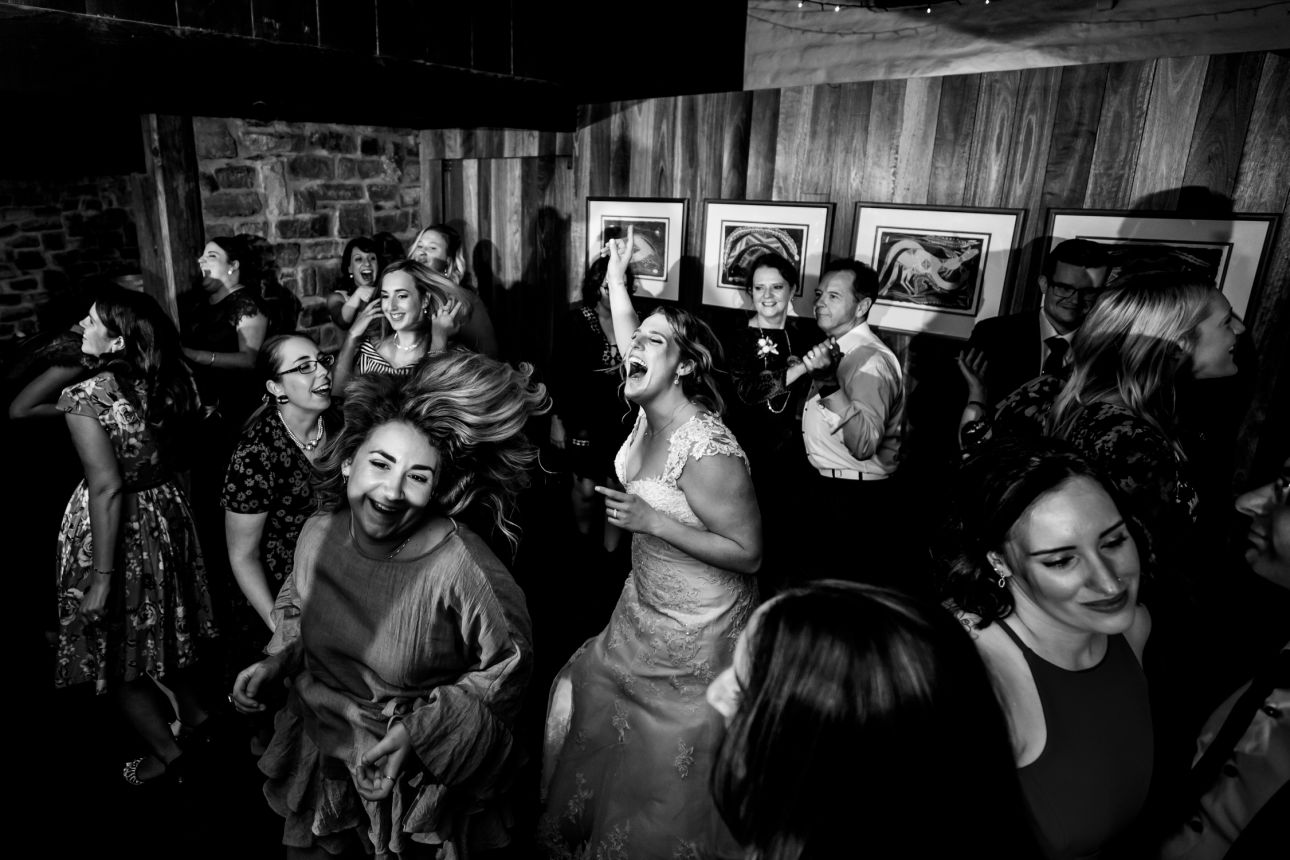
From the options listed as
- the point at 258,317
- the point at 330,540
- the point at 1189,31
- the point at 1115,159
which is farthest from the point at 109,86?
the point at 1189,31

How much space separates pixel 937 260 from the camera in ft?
12.3

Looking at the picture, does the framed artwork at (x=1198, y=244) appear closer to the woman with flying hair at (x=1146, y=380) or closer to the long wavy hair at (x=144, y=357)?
the woman with flying hair at (x=1146, y=380)

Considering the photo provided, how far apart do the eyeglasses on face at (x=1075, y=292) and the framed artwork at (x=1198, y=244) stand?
0.28ft

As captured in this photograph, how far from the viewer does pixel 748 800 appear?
3.19 feet

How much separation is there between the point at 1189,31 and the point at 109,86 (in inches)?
279

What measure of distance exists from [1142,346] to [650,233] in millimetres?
3258

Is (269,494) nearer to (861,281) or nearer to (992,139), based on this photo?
(861,281)

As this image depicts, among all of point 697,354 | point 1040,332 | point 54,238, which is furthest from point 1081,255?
point 54,238

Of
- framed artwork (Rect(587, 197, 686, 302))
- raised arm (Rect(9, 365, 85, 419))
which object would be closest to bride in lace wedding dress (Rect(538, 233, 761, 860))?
framed artwork (Rect(587, 197, 686, 302))

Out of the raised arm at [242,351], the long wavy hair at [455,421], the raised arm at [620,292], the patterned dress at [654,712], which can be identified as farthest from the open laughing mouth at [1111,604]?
the raised arm at [242,351]

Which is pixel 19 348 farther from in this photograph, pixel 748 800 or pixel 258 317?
pixel 748 800

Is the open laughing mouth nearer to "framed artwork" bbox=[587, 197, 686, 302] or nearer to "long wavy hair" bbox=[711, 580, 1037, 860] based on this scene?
"long wavy hair" bbox=[711, 580, 1037, 860]

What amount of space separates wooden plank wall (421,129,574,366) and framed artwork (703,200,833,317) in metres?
1.35

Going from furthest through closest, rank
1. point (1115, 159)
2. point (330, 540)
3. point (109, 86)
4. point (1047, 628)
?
point (1115, 159) → point (109, 86) → point (330, 540) → point (1047, 628)
